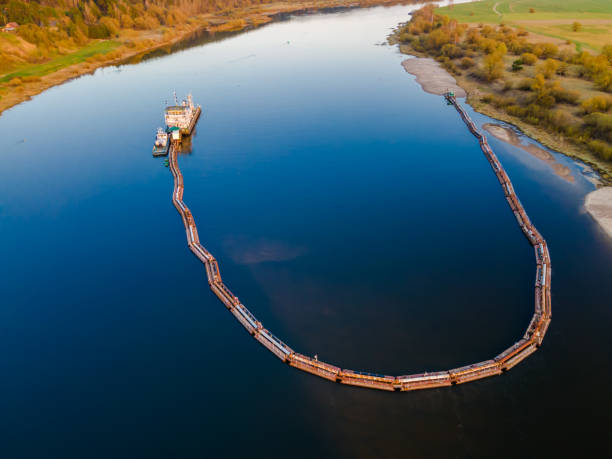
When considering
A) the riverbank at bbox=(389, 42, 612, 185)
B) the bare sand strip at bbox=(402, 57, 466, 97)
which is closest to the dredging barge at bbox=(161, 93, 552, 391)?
the riverbank at bbox=(389, 42, 612, 185)

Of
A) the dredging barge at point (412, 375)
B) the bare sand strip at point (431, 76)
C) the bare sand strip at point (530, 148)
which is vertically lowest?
the dredging barge at point (412, 375)

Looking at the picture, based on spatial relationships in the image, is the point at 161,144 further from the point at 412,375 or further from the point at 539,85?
the point at 539,85

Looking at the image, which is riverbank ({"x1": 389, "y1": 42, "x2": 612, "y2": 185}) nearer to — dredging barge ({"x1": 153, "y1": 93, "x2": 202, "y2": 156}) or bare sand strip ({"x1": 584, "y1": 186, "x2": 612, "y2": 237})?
bare sand strip ({"x1": 584, "y1": 186, "x2": 612, "y2": 237})

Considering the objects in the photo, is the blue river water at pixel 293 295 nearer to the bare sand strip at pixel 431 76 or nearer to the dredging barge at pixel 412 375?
the dredging barge at pixel 412 375

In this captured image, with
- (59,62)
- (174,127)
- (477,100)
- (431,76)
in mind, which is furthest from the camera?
(59,62)

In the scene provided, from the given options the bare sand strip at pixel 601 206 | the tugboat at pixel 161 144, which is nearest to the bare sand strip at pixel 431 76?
the bare sand strip at pixel 601 206

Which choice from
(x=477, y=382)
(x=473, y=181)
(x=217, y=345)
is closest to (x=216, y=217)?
(x=217, y=345)

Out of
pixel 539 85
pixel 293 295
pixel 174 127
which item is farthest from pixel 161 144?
pixel 539 85
